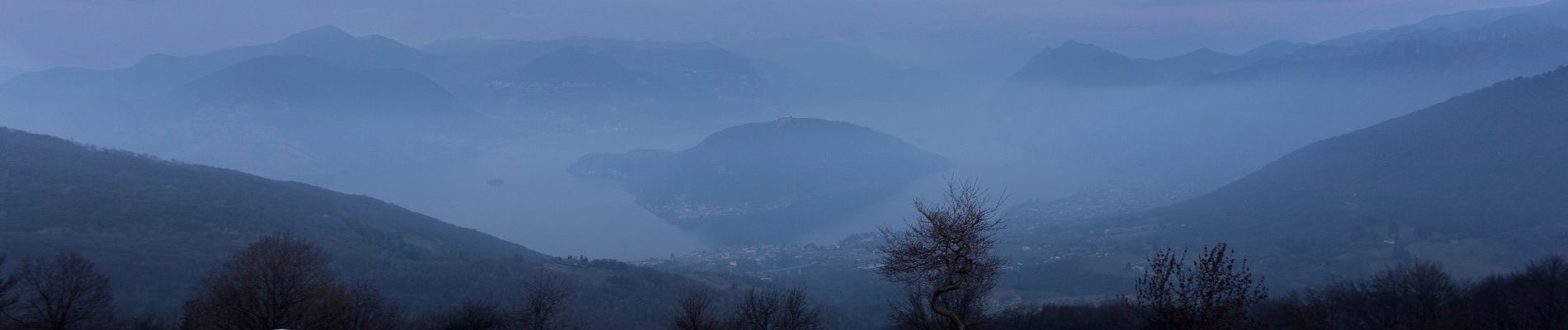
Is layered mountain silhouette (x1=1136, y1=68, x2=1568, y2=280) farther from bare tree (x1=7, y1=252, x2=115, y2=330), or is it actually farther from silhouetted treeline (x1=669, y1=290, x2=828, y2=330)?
bare tree (x1=7, y1=252, x2=115, y2=330)

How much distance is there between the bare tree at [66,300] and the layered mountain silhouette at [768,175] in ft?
241

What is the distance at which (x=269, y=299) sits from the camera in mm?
17656

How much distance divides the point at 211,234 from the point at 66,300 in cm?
2994

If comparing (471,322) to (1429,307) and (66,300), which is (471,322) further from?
(1429,307)

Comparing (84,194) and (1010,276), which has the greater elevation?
(84,194)

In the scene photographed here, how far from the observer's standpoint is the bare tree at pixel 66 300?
17719 mm

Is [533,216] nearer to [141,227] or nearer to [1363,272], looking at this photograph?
[141,227]

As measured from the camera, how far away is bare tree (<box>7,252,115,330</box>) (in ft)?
58.1

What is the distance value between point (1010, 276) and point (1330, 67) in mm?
163868

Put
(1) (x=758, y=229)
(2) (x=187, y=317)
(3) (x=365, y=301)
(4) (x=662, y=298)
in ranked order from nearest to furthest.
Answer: (2) (x=187, y=317) → (3) (x=365, y=301) → (4) (x=662, y=298) → (1) (x=758, y=229)

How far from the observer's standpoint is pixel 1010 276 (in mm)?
54312

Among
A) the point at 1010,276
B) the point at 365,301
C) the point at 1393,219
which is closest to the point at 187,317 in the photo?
the point at 365,301

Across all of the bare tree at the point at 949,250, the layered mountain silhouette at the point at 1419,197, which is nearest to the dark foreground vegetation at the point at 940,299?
the bare tree at the point at 949,250

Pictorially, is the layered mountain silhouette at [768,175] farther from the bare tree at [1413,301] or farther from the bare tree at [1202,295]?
A: the bare tree at [1202,295]
